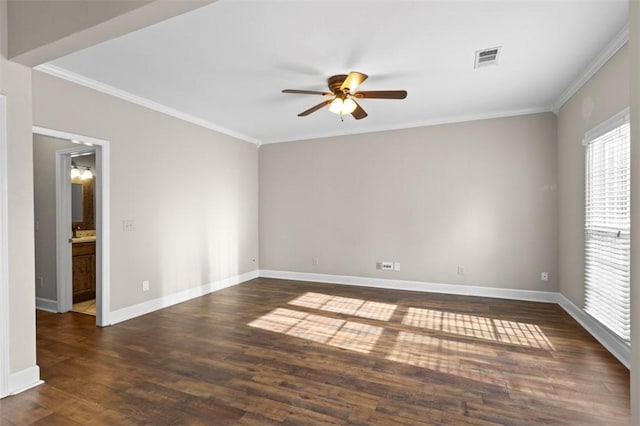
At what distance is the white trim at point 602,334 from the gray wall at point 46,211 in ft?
20.5

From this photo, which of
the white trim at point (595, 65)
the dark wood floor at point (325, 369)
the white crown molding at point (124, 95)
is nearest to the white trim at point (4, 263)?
the dark wood floor at point (325, 369)

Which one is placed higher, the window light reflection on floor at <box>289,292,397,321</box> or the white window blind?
the white window blind

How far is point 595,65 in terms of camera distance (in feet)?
10.7

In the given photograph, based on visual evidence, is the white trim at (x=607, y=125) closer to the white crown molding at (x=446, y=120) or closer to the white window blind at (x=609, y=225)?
the white window blind at (x=609, y=225)

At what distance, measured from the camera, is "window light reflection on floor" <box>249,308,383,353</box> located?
3.33 m

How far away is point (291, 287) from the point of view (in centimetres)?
571

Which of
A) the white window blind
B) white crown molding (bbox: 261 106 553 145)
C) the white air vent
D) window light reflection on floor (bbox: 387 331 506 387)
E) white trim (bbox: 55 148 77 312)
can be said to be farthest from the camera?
white crown molding (bbox: 261 106 553 145)

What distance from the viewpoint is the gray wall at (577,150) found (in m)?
3.00

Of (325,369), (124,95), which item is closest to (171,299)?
(124,95)

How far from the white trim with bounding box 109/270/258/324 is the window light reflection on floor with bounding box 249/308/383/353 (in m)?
1.46

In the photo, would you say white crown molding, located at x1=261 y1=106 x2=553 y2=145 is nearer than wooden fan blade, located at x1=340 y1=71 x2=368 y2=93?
No

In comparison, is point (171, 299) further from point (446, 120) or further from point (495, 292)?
point (446, 120)

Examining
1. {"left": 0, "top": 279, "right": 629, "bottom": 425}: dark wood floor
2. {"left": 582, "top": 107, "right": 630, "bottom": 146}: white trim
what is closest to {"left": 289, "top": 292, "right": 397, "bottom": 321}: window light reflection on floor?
{"left": 0, "top": 279, "right": 629, "bottom": 425}: dark wood floor

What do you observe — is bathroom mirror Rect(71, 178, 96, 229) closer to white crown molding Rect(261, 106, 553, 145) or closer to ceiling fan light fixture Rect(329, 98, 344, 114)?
white crown molding Rect(261, 106, 553, 145)
